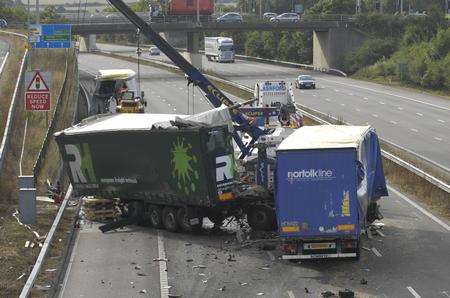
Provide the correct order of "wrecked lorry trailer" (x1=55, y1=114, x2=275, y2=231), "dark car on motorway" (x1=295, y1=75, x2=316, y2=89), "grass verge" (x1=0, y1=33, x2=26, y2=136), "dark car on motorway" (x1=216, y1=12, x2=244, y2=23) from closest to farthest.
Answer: "wrecked lorry trailer" (x1=55, y1=114, x2=275, y2=231), "grass verge" (x1=0, y1=33, x2=26, y2=136), "dark car on motorway" (x1=295, y1=75, x2=316, y2=89), "dark car on motorway" (x1=216, y1=12, x2=244, y2=23)

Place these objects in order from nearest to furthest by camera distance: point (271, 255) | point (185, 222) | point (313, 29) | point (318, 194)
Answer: point (318, 194)
point (271, 255)
point (185, 222)
point (313, 29)

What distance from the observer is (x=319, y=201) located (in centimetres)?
2081

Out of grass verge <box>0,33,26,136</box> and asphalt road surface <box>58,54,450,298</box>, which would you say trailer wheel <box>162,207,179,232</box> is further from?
grass verge <box>0,33,26,136</box>

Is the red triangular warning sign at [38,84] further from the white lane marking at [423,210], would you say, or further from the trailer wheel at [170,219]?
the white lane marking at [423,210]

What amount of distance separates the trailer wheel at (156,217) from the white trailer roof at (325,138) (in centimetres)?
470

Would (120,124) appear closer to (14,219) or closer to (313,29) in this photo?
(14,219)

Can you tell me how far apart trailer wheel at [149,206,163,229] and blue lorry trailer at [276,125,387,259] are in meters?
5.63

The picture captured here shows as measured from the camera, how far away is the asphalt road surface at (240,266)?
62.5ft

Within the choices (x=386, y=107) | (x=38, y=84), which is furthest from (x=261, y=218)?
(x=386, y=107)

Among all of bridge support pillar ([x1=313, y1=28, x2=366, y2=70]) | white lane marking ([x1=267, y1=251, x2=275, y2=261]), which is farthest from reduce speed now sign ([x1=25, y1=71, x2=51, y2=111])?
bridge support pillar ([x1=313, y1=28, x2=366, y2=70])

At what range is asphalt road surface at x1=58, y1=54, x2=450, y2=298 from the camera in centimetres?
1906

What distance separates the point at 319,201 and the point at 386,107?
42.2m

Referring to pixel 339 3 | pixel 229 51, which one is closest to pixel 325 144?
pixel 229 51

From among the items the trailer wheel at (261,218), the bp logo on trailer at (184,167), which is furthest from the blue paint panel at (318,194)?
the bp logo on trailer at (184,167)
